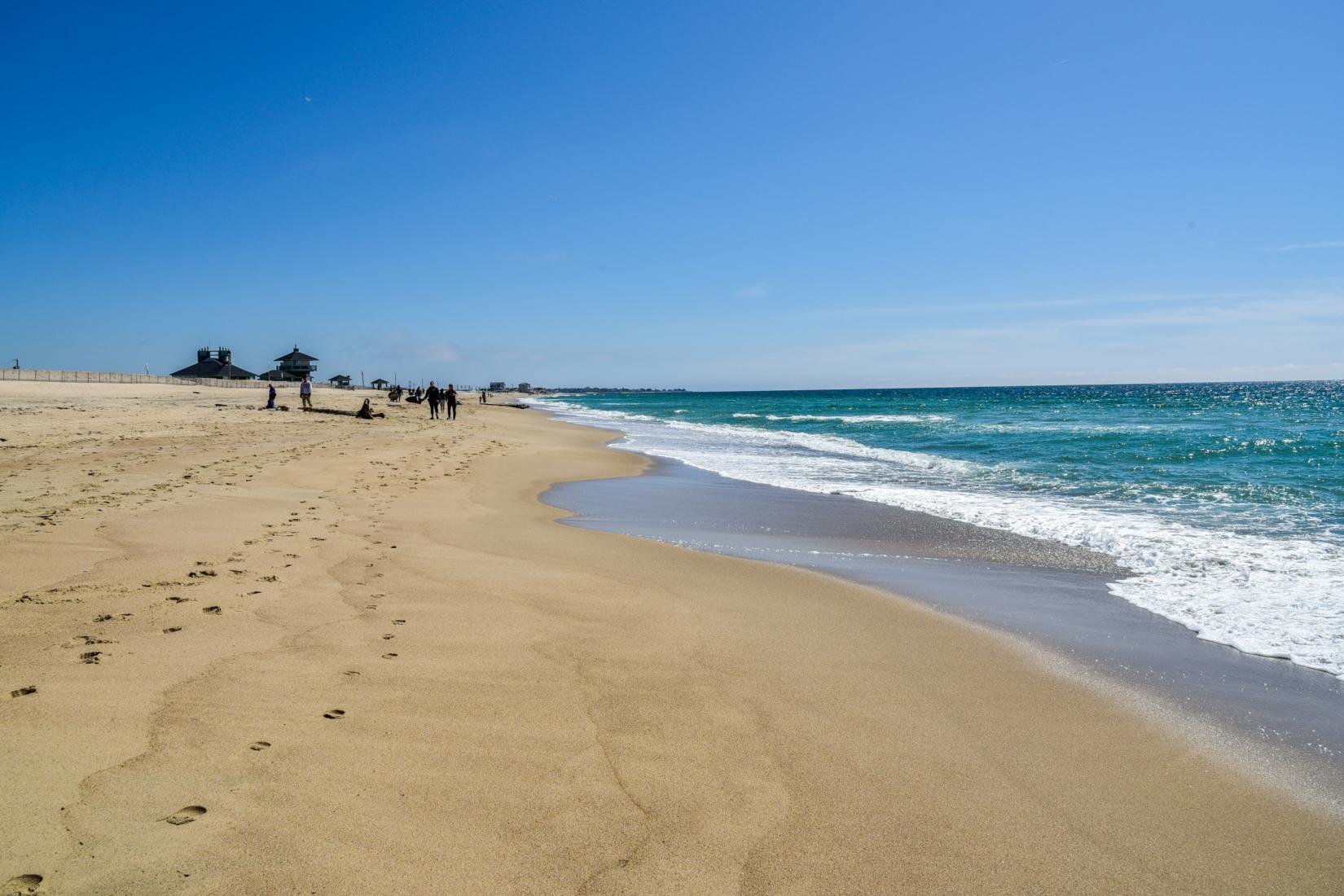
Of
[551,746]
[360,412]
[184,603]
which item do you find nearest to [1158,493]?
[551,746]

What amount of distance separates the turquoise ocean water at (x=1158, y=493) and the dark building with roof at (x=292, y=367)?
196 feet

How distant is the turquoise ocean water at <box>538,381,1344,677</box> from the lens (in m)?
6.39

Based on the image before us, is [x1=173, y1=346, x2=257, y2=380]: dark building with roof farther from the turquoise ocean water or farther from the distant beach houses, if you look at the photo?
the turquoise ocean water

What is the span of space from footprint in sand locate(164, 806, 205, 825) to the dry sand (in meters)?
0.01

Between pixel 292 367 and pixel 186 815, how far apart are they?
3327 inches

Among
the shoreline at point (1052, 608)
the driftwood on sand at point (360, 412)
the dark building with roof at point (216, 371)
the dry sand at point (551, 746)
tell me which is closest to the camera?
the dry sand at point (551, 746)

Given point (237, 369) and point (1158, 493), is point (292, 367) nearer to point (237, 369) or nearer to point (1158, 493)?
point (237, 369)

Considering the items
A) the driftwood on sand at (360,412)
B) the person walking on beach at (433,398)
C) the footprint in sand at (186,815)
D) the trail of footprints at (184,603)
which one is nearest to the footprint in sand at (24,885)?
the trail of footprints at (184,603)

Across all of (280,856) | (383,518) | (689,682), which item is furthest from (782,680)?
(383,518)

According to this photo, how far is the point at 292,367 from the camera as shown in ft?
254

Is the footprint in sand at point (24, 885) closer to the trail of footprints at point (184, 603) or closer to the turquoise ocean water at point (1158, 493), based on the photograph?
the trail of footprints at point (184, 603)

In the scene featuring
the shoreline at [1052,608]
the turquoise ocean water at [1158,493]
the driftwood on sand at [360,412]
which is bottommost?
the shoreline at [1052,608]

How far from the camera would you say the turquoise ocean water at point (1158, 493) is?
6.39m

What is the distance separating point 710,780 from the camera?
326 centimetres
